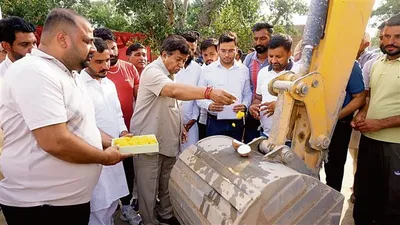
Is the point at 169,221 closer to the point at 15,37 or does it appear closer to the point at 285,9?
the point at 15,37

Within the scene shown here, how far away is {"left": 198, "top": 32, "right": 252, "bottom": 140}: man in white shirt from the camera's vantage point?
11.6 feet

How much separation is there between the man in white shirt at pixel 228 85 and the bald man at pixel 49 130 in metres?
1.86

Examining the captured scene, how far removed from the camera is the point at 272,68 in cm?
316

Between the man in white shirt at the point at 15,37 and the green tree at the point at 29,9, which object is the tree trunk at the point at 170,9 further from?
the man in white shirt at the point at 15,37

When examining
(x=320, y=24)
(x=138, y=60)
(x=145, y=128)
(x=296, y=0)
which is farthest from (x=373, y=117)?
(x=296, y=0)

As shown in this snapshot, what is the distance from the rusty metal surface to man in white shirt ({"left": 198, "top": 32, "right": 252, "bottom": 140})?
154cm

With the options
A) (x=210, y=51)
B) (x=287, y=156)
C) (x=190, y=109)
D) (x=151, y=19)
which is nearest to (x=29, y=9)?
(x=151, y=19)

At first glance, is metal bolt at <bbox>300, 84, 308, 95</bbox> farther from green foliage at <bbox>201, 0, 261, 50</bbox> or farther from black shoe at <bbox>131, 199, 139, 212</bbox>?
green foliage at <bbox>201, 0, 261, 50</bbox>

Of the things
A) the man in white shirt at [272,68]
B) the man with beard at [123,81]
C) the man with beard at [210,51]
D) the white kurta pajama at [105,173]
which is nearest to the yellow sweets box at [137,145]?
the white kurta pajama at [105,173]

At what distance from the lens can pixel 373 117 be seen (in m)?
2.77

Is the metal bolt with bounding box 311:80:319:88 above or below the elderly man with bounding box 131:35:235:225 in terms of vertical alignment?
above

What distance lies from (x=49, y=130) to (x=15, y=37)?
1698 mm

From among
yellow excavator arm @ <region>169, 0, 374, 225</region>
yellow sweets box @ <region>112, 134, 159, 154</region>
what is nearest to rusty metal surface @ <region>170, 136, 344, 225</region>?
yellow excavator arm @ <region>169, 0, 374, 225</region>

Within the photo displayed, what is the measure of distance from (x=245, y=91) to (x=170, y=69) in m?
1.03
